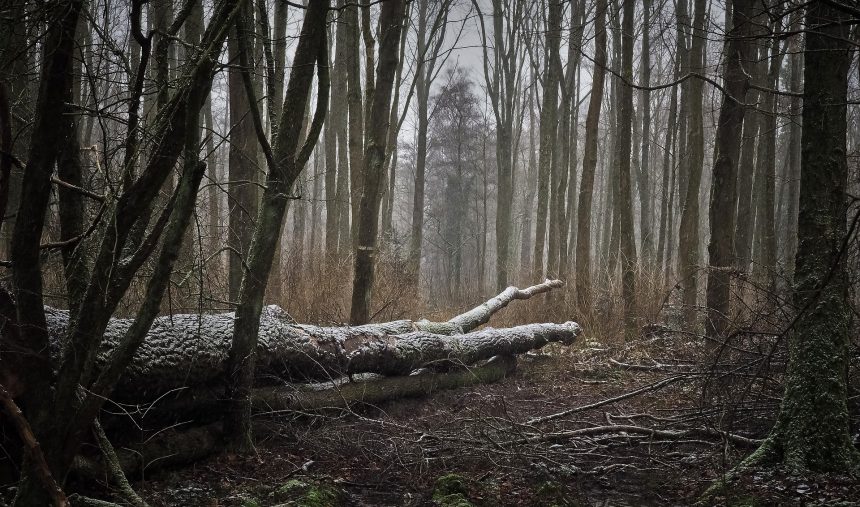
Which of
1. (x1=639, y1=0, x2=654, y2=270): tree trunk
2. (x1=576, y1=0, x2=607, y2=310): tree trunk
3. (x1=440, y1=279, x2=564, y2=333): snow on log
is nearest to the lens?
(x1=440, y1=279, x2=564, y2=333): snow on log

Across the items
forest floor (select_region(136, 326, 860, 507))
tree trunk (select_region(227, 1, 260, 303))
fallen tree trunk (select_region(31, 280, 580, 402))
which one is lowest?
forest floor (select_region(136, 326, 860, 507))

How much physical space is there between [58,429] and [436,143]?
24.2m

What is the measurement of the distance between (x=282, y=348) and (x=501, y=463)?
6.28 ft

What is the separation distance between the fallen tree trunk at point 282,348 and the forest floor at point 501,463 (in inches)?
17.5

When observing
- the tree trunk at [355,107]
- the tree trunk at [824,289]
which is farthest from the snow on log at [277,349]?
the tree trunk at [355,107]

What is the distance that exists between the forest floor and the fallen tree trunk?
45 centimetres

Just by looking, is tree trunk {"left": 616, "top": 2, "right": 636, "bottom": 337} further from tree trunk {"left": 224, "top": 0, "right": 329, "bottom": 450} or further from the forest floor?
tree trunk {"left": 224, "top": 0, "right": 329, "bottom": 450}

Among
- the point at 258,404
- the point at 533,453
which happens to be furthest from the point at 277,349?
the point at 533,453

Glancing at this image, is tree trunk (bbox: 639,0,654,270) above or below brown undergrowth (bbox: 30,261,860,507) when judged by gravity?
above

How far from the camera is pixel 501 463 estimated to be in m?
4.20

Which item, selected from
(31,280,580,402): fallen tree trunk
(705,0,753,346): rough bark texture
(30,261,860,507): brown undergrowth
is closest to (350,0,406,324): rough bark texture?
(31,280,580,402): fallen tree trunk

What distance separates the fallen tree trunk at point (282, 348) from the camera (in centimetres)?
382

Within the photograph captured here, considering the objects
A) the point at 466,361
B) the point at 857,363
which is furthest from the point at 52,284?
the point at 857,363

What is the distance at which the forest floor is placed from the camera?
343 cm
